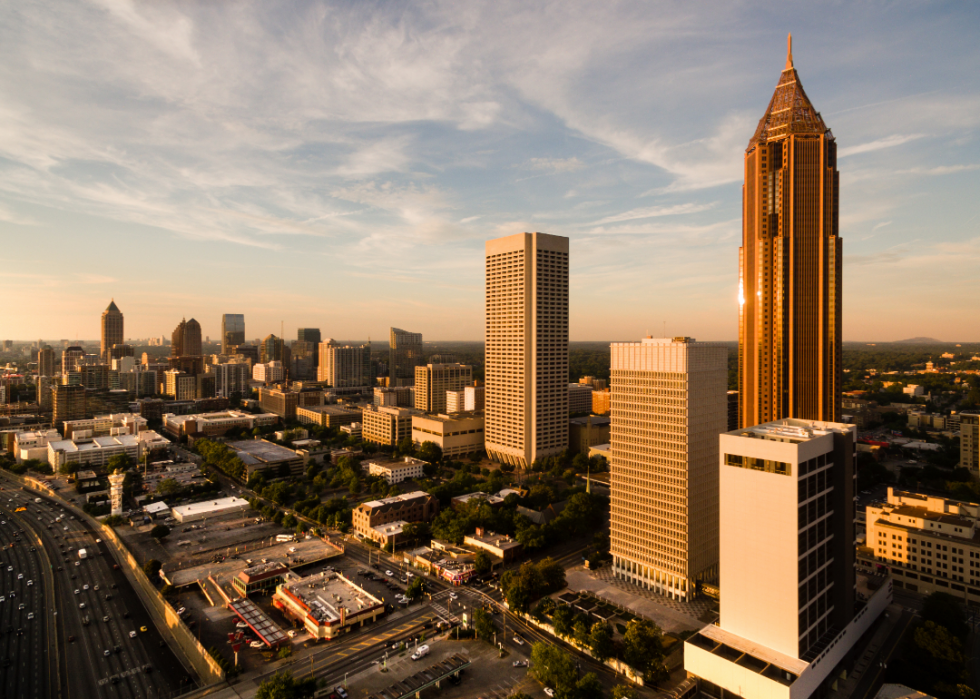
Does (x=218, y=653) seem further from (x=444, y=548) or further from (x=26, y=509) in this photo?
(x=26, y=509)

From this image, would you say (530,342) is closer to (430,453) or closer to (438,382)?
(430,453)

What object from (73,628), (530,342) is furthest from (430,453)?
(73,628)

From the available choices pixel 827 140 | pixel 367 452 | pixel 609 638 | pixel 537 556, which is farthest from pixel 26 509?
pixel 827 140

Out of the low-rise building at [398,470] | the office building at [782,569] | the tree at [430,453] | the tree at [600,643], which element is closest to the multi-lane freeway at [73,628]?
the tree at [600,643]

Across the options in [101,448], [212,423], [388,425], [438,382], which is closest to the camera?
[101,448]

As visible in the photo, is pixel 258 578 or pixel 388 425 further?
pixel 388 425
